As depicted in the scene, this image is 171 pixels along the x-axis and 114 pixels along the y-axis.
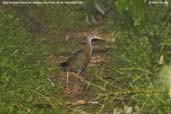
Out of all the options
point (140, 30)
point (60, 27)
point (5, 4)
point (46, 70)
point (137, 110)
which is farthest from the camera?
point (5, 4)

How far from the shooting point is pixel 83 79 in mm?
6020

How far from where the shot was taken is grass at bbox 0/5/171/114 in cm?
521

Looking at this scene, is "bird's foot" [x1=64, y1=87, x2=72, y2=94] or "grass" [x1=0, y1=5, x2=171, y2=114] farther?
"bird's foot" [x1=64, y1=87, x2=72, y2=94]

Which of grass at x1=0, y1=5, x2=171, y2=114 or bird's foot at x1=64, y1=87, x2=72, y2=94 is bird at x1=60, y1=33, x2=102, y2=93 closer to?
bird's foot at x1=64, y1=87, x2=72, y2=94

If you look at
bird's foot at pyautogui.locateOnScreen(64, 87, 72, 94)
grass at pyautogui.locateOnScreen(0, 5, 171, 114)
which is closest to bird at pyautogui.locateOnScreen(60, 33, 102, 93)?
A: bird's foot at pyautogui.locateOnScreen(64, 87, 72, 94)

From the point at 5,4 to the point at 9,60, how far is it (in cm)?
225

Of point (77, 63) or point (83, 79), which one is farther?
point (83, 79)

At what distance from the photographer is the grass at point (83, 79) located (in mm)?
5215

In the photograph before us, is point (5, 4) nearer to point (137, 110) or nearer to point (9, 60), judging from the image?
point (9, 60)

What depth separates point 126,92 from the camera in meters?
5.35

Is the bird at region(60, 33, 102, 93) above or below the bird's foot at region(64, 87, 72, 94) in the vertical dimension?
above

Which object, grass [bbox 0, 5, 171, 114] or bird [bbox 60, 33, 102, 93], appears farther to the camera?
bird [bbox 60, 33, 102, 93]

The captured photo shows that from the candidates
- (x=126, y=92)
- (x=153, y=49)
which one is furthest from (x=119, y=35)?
(x=126, y=92)

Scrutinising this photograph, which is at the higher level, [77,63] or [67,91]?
[77,63]
